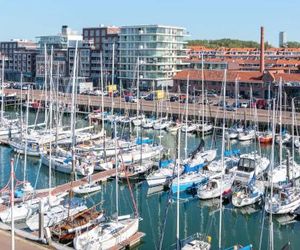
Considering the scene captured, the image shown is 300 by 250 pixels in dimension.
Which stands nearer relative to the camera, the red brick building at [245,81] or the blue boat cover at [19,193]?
the blue boat cover at [19,193]

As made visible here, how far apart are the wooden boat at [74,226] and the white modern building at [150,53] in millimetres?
58988

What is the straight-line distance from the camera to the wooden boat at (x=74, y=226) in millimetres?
21000

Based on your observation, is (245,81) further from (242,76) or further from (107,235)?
(107,235)

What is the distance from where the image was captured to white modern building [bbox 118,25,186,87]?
82375mm

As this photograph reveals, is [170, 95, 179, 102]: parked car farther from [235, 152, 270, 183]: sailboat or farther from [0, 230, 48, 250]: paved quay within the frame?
[0, 230, 48, 250]: paved quay

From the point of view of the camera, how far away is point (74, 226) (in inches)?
844

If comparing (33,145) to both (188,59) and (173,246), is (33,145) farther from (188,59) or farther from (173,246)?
(188,59)

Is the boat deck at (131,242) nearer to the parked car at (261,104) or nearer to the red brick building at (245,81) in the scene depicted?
the red brick building at (245,81)

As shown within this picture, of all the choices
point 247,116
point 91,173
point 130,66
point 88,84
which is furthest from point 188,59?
point 91,173

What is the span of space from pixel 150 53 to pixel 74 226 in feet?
209

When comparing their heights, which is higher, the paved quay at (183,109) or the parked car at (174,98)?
the parked car at (174,98)

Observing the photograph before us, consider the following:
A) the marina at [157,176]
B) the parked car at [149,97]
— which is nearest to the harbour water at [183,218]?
the marina at [157,176]

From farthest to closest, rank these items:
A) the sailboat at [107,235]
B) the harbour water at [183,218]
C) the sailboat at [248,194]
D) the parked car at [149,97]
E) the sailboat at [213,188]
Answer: the parked car at [149,97]
the sailboat at [213,188]
the sailboat at [248,194]
the harbour water at [183,218]
the sailboat at [107,235]

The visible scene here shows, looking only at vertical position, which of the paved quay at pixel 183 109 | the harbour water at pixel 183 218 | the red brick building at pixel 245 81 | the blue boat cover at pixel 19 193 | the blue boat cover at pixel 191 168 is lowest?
the harbour water at pixel 183 218
